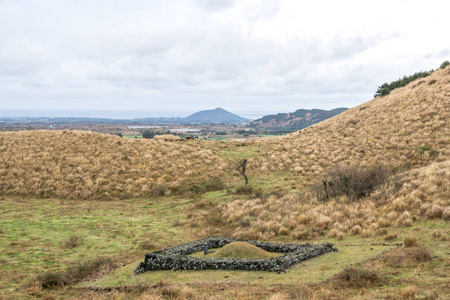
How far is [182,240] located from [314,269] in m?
10.9

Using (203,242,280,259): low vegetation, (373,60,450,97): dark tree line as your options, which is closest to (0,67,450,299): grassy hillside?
(203,242,280,259): low vegetation

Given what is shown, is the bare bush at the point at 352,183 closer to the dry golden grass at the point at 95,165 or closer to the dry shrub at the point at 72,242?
the dry golden grass at the point at 95,165

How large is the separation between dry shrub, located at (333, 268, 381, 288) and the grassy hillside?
4cm

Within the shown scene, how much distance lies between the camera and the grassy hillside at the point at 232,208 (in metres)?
11.7

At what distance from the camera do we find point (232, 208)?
26234mm

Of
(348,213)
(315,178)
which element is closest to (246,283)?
(348,213)

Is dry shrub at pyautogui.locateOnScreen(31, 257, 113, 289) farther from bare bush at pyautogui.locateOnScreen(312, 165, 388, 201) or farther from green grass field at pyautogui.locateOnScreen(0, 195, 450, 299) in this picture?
bare bush at pyautogui.locateOnScreen(312, 165, 388, 201)

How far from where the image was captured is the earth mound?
1451 cm

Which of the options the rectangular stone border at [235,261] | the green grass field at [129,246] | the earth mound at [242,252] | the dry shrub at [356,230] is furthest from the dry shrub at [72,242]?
the dry shrub at [356,230]

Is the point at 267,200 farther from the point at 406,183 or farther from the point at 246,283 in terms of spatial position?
the point at 246,283

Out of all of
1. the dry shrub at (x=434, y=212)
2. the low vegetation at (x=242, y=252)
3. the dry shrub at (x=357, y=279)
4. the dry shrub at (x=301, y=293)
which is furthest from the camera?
the dry shrub at (x=434, y=212)

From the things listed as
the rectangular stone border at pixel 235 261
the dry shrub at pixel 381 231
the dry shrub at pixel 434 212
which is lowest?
the rectangular stone border at pixel 235 261

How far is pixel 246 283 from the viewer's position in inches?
459

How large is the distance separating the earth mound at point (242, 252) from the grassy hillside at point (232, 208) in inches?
64.6
